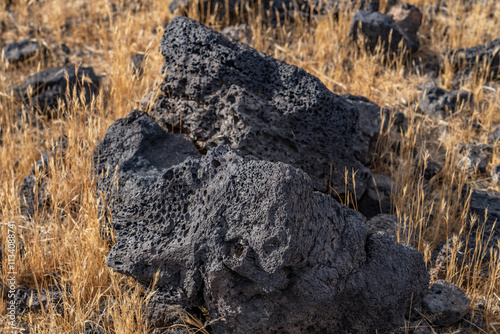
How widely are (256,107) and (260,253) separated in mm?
1130

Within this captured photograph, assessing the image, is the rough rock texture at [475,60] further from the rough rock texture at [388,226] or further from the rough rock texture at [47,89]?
the rough rock texture at [47,89]

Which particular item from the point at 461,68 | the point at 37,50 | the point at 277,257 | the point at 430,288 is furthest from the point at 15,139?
the point at 461,68

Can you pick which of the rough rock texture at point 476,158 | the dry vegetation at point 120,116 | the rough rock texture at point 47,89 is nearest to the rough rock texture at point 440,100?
the dry vegetation at point 120,116

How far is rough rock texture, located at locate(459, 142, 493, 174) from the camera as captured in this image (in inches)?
150

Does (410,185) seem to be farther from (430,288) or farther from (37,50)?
(37,50)

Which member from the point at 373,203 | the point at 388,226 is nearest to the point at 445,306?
the point at 388,226

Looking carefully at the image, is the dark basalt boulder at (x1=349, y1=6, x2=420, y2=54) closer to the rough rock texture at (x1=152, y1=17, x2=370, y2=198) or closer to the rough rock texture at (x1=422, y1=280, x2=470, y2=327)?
the rough rock texture at (x1=152, y1=17, x2=370, y2=198)

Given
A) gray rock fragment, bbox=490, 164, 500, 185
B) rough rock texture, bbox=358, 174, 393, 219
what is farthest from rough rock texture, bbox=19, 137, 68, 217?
gray rock fragment, bbox=490, 164, 500, 185

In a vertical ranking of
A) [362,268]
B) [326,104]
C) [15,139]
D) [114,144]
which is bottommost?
[15,139]

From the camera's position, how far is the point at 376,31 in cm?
493

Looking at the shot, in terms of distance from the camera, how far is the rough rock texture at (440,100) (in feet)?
14.2

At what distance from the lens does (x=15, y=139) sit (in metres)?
4.23

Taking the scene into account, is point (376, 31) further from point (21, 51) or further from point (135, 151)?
point (21, 51)

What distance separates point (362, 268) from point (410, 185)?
1378 mm
